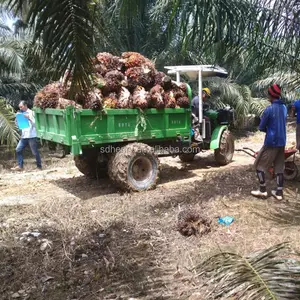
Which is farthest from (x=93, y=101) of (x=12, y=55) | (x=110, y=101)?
(x=12, y=55)

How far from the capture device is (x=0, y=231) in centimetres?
455

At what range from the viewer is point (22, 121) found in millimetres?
8508

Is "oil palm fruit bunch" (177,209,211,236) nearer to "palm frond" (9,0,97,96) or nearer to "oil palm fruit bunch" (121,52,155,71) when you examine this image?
"palm frond" (9,0,97,96)

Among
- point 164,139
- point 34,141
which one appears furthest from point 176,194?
point 34,141

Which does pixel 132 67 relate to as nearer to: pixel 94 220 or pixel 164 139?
pixel 164 139

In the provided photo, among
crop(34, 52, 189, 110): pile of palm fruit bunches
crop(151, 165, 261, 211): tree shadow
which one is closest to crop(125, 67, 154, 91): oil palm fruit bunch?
crop(34, 52, 189, 110): pile of palm fruit bunches

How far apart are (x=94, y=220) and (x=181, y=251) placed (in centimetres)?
139

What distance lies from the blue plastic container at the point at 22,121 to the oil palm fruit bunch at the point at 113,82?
10.2 ft

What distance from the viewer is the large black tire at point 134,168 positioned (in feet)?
19.8

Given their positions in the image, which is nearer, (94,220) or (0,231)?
(0,231)

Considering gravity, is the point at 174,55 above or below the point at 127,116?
above

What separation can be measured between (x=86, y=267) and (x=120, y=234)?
2.93 feet

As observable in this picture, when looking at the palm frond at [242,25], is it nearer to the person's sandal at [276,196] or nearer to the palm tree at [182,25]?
the palm tree at [182,25]

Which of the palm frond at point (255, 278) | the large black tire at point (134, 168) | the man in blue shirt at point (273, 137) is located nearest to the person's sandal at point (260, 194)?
the man in blue shirt at point (273, 137)
